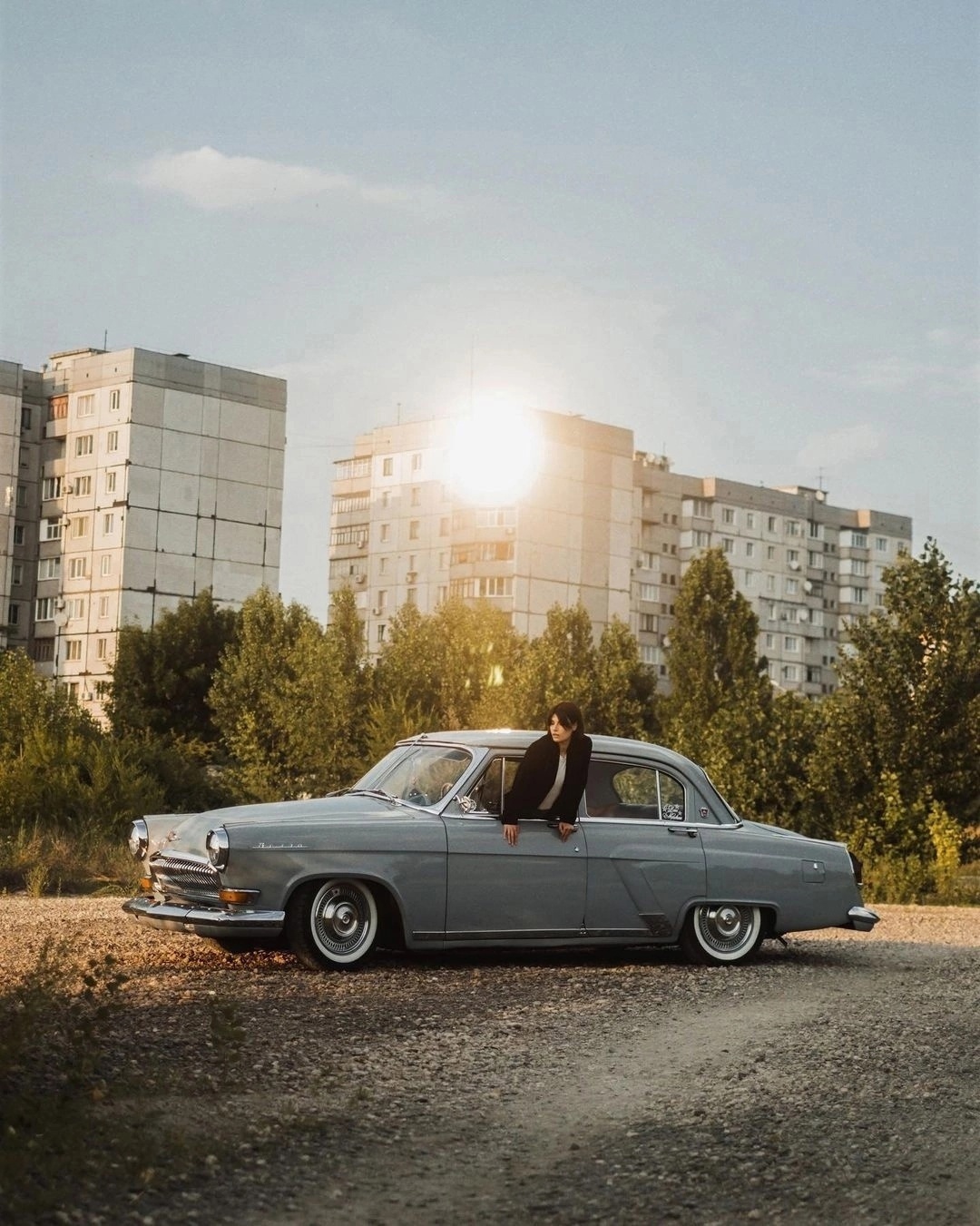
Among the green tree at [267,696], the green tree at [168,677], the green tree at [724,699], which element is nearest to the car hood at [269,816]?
the green tree at [724,699]

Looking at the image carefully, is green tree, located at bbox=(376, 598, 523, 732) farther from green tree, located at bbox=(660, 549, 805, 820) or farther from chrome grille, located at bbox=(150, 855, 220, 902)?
chrome grille, located at bbox=(150, 855, 220, 902)

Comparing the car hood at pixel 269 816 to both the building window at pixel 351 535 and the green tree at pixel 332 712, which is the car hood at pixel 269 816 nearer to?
the green tree at pixel 332 712

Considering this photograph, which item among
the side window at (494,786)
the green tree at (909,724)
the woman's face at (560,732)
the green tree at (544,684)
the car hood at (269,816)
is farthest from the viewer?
the green tree at (544,684)

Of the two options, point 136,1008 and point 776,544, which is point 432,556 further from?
point 136,1008

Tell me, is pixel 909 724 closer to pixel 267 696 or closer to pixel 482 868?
pixel 482 868

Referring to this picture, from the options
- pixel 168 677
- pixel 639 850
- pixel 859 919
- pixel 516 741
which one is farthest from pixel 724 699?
pixel 516 741

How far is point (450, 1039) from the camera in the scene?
9.34 meters

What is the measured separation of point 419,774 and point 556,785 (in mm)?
1039

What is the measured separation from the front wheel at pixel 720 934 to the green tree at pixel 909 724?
18.0m

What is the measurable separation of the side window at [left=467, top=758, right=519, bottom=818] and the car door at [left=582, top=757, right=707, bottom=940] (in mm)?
678

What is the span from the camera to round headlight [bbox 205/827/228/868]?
11562 millimetres

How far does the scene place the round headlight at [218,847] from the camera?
11.6 m

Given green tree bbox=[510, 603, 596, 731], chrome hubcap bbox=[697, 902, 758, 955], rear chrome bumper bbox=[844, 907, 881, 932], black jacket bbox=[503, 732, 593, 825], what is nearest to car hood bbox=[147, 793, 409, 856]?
black jacket bbox=[503, 732, 593, 825]

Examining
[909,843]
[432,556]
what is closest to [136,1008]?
[909,843]
